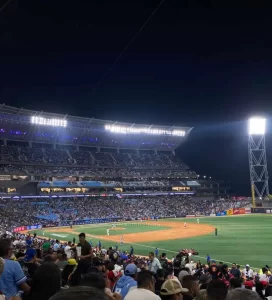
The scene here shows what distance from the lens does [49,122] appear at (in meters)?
78.3

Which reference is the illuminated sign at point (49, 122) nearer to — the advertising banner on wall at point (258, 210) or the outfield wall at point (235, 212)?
the outfield wall at point (235, 212)

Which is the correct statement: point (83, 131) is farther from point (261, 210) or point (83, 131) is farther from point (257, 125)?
point (261, 210)

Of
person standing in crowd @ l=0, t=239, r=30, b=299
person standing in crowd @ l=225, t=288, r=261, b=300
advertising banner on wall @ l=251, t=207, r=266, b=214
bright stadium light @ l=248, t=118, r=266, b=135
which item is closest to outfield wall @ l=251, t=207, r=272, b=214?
advertising banner on wall @ l=251, t=207, r=266, b=214

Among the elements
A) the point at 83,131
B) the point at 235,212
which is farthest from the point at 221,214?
the point at 83,131

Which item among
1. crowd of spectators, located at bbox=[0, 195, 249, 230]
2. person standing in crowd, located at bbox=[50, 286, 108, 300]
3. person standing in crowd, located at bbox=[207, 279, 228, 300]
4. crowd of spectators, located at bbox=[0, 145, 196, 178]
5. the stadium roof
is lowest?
crowd of spectators, located at bbox=[0, 195, 249, 230]

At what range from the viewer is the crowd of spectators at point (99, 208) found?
201 feet

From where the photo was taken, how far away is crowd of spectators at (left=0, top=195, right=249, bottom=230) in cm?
6117

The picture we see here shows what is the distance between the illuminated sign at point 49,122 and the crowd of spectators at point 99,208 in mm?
17027

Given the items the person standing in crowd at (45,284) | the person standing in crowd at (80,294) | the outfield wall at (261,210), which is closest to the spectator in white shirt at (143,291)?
the person standing in crowd at (45,284)

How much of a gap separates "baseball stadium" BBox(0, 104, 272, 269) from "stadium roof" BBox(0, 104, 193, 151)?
231 mm

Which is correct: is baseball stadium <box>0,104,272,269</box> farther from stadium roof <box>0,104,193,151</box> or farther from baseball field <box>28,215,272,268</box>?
baseball field <box>28,215,272,268</box>

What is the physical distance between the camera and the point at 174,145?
357 feet

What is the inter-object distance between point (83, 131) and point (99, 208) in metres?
21.8

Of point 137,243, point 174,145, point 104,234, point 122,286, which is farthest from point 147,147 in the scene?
point 122,286
